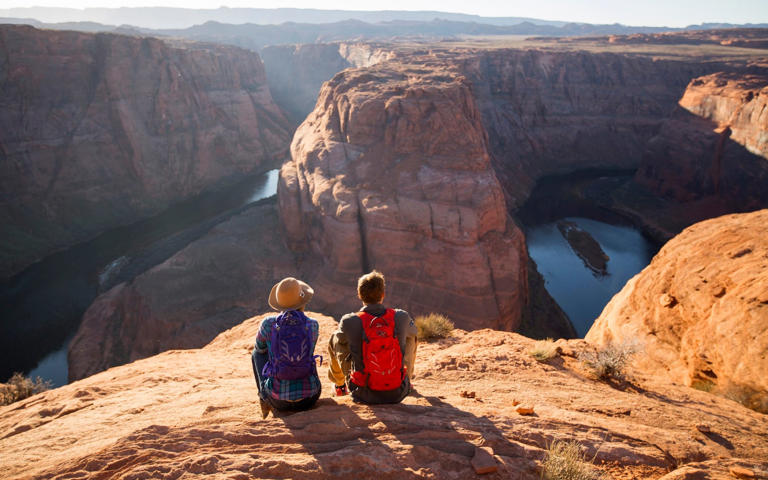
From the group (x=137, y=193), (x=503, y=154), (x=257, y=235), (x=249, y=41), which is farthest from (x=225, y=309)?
(x=249, y=41)

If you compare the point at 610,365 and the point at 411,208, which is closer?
the point at 610,365

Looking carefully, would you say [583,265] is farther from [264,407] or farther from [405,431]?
[264,407]

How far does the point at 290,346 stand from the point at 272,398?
70cm

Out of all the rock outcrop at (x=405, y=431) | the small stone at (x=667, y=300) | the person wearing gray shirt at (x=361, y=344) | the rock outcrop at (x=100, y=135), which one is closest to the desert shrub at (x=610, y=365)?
the rock outcrop at (x=405, y=431)

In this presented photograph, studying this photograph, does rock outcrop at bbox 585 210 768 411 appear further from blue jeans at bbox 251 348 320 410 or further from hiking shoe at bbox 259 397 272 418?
hiking shoe at bbox 259 397 272 418

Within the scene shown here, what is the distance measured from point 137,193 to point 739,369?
52.8 metres

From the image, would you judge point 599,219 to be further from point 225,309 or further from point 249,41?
point 249,41

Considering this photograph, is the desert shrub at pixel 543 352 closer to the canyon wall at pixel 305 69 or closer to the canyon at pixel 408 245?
the canyon at pixel 408 245

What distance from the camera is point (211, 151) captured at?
56406 mm

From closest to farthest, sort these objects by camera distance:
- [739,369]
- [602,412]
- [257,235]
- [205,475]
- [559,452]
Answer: [205,475]
[559,452]
[602,412]
[739,369]
[257,235]

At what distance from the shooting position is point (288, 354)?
4.67 metres

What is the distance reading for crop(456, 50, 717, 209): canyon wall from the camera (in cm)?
6009

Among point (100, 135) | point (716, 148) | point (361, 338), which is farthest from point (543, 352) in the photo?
point (100, 135)

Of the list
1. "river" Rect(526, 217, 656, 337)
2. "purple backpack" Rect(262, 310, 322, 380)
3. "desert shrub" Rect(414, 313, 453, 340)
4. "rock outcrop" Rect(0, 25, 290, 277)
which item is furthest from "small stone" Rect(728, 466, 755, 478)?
"rock outcrop" Rect(0, 25, 290, 277)
